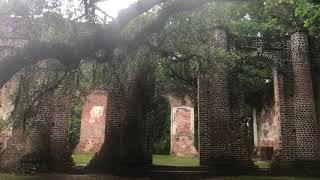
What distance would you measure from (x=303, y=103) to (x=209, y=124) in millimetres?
3914

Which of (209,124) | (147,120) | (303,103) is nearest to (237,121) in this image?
(209,124)

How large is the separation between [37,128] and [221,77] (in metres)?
7.60

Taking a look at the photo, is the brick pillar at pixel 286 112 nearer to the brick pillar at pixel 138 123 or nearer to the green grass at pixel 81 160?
the brick pillar at pixel 138 123

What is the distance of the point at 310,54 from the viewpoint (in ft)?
51.4

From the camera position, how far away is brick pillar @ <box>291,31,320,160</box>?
14.7 meters

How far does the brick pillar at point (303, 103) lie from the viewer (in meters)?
14.7

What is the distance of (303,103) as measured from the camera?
49.5 feet

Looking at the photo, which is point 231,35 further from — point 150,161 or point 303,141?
point 150,161

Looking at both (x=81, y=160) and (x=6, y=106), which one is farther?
(x=81, y=160)

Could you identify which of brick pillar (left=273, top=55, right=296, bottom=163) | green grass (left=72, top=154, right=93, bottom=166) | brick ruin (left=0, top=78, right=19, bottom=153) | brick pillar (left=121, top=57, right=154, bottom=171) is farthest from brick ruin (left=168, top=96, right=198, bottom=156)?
brick ruin (left=0, top=78, right=19, bottom=153)

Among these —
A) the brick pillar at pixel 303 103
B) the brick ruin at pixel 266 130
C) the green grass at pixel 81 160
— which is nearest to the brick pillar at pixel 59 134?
the green grass at pixel 81 160

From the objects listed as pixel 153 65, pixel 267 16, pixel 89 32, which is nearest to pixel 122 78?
pixel 153 65

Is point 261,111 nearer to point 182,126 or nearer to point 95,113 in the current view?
point 182,126

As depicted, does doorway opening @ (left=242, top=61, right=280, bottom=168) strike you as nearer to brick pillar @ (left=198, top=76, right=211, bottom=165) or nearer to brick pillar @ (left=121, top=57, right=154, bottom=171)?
brick pillar @ (left=198, top=76, right=211, bottom=165)
